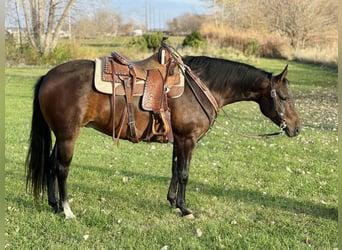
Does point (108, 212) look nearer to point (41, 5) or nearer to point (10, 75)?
point (10, 75)

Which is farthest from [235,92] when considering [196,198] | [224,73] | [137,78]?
[196,198]

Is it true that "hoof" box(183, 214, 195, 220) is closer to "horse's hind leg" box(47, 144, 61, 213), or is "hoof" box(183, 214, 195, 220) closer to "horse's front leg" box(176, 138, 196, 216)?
"horse's front leg" box(176, 138, 196, 216)

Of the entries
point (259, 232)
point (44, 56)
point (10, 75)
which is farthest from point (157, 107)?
point (44, 56)

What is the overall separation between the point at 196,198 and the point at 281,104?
1.72 m

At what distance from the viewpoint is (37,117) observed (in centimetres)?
449

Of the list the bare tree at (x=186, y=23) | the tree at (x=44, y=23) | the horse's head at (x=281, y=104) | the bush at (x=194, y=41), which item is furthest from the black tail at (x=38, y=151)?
the bare tree at (x=186, y=23)

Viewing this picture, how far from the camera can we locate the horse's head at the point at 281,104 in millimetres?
4457

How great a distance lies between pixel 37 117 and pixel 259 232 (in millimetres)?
2896

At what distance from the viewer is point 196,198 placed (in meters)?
5.14

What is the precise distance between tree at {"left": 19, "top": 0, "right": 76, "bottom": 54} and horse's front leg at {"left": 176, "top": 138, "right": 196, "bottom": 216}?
24702 millimetres

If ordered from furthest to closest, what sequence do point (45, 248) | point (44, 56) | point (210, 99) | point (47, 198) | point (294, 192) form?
1. point (44, 56)
2. point (294, 192)
3. point (47, 198)
4. point (210, 99)
5. point (45, 248)

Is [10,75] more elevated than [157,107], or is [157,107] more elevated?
[157,107]

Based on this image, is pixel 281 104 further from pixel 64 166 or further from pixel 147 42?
pixel 147 42

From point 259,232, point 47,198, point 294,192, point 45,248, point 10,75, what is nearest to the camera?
point 45,248
